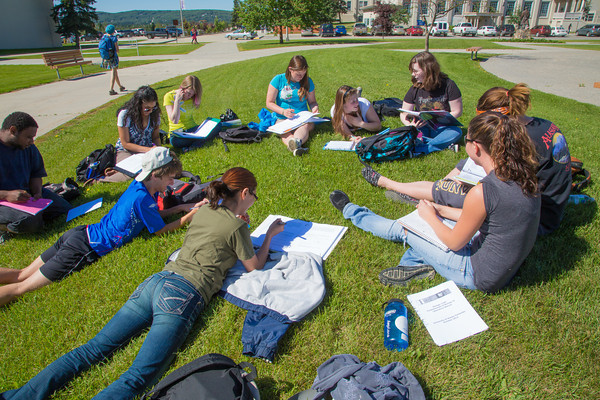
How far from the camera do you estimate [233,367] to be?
78.8 inches

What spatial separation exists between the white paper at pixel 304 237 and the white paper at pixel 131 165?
2.23 meters

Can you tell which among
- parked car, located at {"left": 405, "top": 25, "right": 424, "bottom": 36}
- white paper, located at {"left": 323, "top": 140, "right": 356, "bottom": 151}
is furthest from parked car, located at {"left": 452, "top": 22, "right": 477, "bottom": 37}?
white paper, located at {"left": 323, "top": 140, "right": 356, "bottom": 151}

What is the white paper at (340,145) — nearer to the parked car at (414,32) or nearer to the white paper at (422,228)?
the white paper at (422,228)

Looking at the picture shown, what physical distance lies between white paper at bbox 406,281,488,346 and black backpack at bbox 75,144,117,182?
4.81 metres

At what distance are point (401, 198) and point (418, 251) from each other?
118 centimetres

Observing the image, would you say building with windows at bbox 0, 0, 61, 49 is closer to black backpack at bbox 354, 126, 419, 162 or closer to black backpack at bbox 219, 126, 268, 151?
black backpack at bbox 219, 126, 268, 151

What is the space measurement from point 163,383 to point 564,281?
311cm

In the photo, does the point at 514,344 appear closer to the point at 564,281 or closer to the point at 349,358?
the point at 564,281

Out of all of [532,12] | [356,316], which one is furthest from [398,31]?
[356,316]

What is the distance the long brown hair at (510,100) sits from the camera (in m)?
3.34

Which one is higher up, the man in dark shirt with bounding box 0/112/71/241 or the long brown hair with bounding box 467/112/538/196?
the long brown hair with bounding box 467/112/538/196

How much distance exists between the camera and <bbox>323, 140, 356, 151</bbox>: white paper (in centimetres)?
563

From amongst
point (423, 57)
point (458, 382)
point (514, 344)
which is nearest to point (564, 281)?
point (514, 344)

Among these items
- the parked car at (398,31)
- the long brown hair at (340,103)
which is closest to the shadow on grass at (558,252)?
the long brown hair at (340,103)
